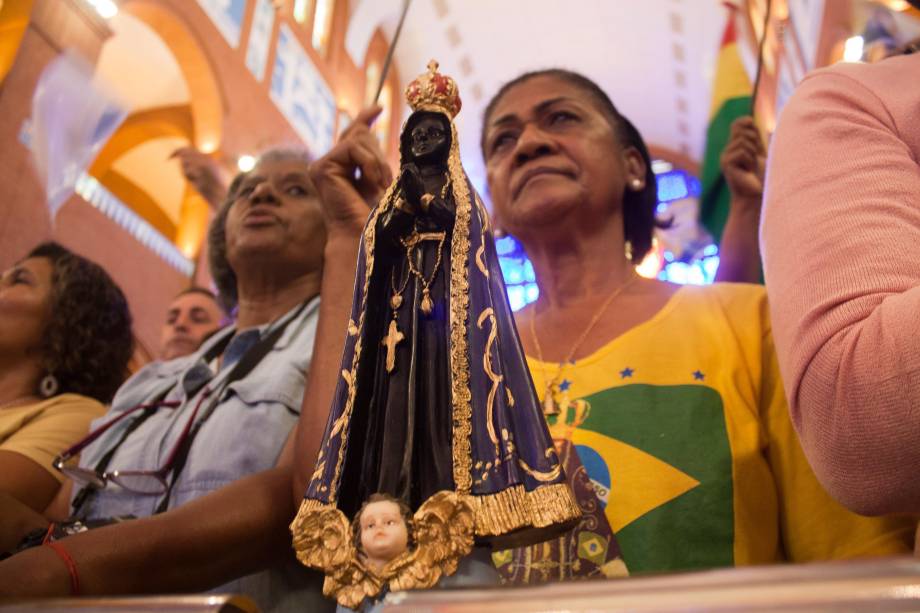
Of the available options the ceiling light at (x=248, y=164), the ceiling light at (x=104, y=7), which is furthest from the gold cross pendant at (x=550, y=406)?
the ceiling light at (x=104, y=7)

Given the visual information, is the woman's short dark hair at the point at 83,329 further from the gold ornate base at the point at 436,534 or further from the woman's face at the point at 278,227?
the gold ornate base at the point at 436,534

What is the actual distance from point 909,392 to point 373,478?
48 cm

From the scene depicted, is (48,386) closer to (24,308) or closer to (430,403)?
(24,308)

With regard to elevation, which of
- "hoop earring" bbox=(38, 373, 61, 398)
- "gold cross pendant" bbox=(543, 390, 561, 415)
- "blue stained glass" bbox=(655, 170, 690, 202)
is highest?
"hoop earring" bbox=(38, 373, 61, 398)

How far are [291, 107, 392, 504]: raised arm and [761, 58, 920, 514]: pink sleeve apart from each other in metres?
0.56

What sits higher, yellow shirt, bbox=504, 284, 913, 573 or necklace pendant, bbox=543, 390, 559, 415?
necklace pendant, bbox=543, 390, 559, 415

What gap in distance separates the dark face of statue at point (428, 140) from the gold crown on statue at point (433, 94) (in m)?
0.02

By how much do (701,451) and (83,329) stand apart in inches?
56.4

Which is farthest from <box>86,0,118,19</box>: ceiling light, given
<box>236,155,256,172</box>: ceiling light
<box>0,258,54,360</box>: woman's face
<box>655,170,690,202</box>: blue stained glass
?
<box>655,170,690,202</box>: blue stained glass

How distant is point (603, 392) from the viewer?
1.23 m

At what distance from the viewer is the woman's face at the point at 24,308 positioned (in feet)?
5.87

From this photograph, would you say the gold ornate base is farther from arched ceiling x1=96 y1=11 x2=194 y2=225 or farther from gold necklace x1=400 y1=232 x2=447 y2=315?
arched ceiling x1=96 y1=11 x2=194 y2=225

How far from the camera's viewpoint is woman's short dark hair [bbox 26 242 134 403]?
1841 millimetres

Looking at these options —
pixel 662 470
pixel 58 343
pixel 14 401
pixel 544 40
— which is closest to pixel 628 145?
pixel 662 470
